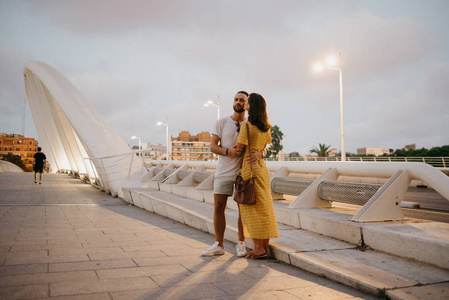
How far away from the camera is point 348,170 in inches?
223

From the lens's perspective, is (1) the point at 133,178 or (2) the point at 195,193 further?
(1) the point at 133,178

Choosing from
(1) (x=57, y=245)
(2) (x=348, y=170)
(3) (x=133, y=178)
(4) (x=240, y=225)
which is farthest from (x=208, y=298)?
(3) (x=133, y=178)

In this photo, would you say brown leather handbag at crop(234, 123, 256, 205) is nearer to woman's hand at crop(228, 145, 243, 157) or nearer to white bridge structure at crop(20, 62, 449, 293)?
woman's hand at crop(228, 145, 243, 157)

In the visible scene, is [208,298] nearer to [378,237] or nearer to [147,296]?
[147,296]

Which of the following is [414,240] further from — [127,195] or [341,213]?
[127,195]

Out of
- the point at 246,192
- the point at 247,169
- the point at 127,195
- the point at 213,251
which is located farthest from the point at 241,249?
the point at 127,195

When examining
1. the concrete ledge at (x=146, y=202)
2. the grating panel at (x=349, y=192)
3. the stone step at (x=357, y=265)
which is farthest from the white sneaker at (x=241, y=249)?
the concrete ledge at (x=146, y=202)

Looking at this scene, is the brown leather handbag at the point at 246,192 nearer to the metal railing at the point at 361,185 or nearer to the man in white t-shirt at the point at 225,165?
the man in white t-shirt at the point at 225,165

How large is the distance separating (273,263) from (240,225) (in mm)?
628

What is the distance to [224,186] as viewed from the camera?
13.9 ft

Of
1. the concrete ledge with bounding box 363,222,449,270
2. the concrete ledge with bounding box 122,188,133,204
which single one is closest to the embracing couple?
the concrete ledge with bounding box 363,222,449,270

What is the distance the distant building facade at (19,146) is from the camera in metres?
155

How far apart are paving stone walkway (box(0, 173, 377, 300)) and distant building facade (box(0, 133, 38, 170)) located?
16764 centimetres

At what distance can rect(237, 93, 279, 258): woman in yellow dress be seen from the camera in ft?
13.1
